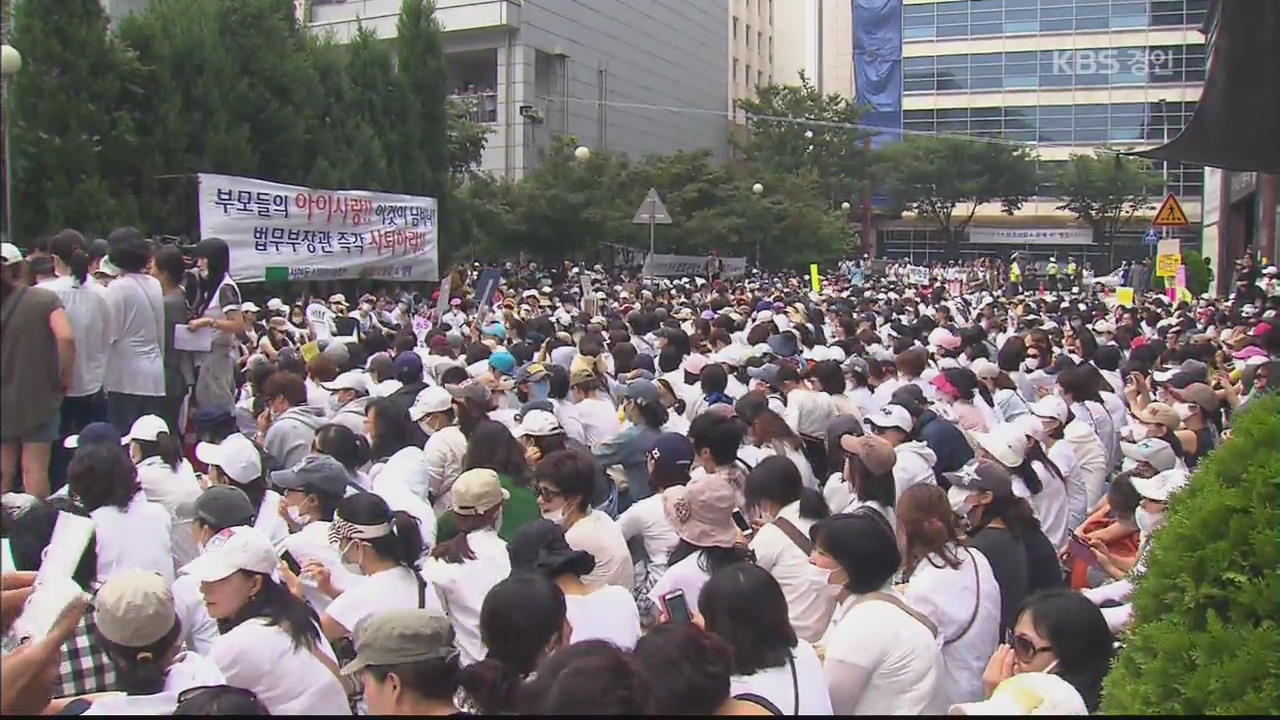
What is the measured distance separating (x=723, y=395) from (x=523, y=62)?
29861 mm

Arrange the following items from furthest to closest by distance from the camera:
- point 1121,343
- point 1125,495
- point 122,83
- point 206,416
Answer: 1. point 122,83
2. point 1121,343
3. point 206,416
4. point 1125,495

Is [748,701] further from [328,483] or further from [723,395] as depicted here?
[723,395]

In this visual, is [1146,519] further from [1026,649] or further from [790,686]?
[790,686]

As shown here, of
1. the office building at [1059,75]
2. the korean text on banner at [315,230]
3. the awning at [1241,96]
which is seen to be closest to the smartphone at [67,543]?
the awning at [1241,96]

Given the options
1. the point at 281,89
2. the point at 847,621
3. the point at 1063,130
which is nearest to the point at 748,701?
the point at 847,621

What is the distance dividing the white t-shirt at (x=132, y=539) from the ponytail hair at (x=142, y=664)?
1.21 meters

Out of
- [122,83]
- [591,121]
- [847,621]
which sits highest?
[591,121]

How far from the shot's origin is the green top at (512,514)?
5145 millimetres

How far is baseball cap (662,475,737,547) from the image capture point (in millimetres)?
4391

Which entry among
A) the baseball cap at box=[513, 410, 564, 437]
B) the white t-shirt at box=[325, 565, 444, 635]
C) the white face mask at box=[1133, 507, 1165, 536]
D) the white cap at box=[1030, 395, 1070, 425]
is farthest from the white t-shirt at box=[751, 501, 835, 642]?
the white cap at box=[1030, 395, 1070, 425]

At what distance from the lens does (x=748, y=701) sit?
2.79 metres

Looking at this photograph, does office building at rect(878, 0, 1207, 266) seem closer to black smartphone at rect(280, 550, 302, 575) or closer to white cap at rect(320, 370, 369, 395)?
white cap at rect(320, 370, 369, 395)

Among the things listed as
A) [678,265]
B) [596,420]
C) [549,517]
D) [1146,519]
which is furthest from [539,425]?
[678,265]

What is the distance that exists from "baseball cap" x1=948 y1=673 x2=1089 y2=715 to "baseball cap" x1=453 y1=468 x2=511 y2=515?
84.5 inches
